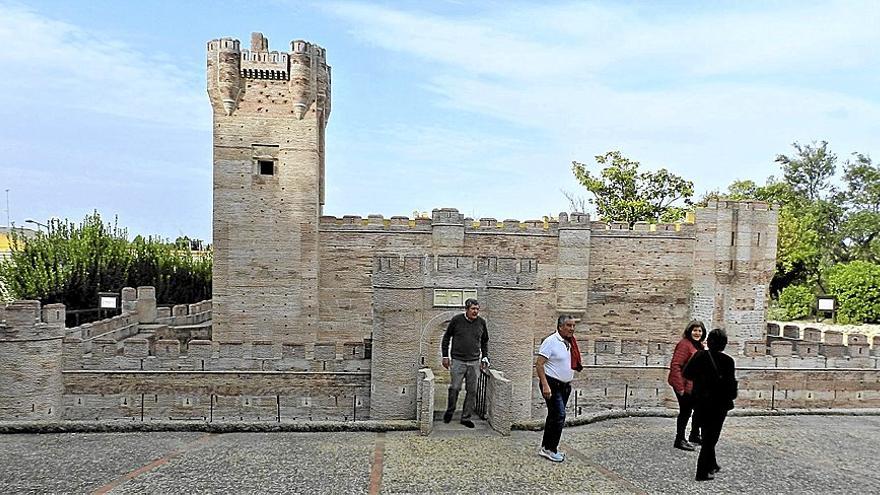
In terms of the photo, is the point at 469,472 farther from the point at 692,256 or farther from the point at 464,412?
the point at 692,256

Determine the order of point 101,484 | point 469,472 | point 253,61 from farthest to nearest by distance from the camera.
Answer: point 253,61, point 469,472, point 101,484

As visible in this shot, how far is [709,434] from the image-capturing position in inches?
239

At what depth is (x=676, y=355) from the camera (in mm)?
6992

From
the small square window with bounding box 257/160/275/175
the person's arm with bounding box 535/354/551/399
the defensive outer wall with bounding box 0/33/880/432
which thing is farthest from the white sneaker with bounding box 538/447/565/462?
the small square window with bounding box 257/160/275/175

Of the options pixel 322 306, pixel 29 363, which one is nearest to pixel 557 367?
pixel 29 363

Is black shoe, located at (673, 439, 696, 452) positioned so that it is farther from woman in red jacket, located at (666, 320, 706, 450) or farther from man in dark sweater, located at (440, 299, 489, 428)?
man in dark sweater, located at (440, 299, 489, 428)

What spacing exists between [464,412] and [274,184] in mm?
12122

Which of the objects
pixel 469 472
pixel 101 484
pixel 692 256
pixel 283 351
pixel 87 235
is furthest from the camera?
pixel 87 235

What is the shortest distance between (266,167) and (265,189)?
2.32 ft

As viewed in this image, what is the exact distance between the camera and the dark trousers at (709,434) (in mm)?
5906

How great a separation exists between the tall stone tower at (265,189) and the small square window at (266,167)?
1.2 inches

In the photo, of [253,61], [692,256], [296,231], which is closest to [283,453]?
[296,231]

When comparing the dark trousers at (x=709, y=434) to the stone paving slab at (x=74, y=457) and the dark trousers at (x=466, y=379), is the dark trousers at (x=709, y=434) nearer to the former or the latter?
the dark trousers at (x=466, y=379)

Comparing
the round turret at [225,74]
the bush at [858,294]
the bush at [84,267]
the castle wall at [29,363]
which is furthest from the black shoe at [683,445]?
the bush at [858,294]
